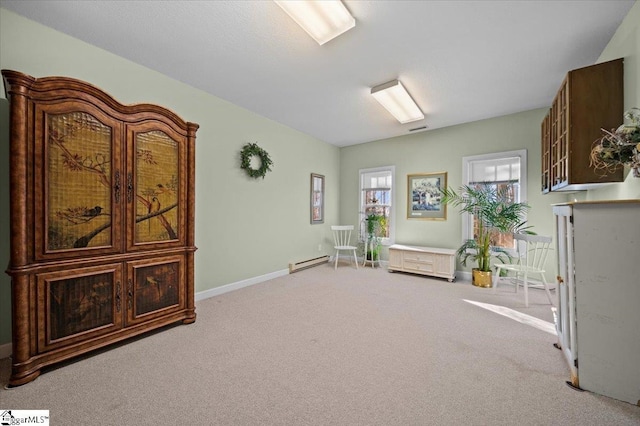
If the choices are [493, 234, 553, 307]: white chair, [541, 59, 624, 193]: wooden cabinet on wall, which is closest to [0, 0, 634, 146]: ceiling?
[541, 59, 624, 193]: wooden cabinet on wall

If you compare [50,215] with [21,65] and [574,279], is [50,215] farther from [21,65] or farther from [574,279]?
[574,279]

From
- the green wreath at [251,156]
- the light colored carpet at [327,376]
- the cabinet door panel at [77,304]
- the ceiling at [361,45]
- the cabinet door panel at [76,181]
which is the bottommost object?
the light colored carpet at [327,376]

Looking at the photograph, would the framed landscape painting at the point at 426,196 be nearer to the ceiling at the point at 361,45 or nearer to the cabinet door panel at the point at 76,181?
the ceiling at the point at 361,45

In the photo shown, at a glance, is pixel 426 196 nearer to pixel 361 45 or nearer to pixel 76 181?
pixel 361 45

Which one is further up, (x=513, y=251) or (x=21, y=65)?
(x=21, y=65)

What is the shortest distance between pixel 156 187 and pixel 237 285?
6.32 ft

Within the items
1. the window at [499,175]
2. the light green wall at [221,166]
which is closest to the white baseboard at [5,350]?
the light green wall at [221,166]

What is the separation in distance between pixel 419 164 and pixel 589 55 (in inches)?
105

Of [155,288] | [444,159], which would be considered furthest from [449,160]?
[155,288]

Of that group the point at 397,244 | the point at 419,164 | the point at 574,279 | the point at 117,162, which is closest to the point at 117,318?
the point at 117,162

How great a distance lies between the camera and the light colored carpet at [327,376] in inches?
56.2

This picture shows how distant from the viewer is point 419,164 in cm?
498

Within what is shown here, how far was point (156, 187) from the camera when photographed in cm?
237

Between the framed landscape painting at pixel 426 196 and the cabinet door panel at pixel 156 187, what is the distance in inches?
163
